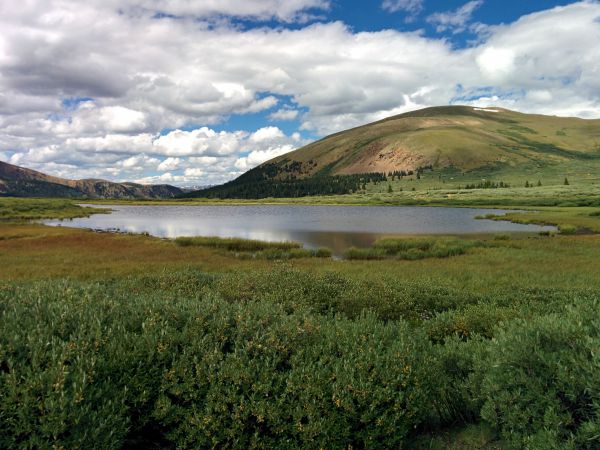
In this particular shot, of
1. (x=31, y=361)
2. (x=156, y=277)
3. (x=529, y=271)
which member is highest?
(x=31, y=361)

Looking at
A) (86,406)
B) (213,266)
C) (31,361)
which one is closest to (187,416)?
(86,406)

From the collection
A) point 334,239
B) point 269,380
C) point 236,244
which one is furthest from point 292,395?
point 334,239

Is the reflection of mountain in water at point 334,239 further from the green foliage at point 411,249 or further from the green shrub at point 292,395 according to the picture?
the green shrub at point 292,395

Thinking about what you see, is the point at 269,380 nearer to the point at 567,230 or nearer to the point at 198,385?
the point at 198,385

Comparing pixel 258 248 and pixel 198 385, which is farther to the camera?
pixel 258 248

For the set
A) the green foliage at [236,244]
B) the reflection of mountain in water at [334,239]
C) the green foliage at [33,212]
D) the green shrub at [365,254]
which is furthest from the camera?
the green foliage at [33,212]

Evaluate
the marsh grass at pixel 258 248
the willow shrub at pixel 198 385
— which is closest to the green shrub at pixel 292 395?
the willow shrub at pixel 198 385

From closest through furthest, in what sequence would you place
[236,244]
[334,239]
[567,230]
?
1. [236,244]
2. [567,230]
3. [334,239]

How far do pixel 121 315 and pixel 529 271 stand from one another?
97.2 ft

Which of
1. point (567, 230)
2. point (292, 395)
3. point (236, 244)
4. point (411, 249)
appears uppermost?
point (292, 395)

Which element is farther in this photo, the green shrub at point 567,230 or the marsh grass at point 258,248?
the green shrub at point 567,230

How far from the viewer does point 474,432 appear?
Answer: 23.5 ft

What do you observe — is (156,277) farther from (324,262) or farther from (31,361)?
(324,262)

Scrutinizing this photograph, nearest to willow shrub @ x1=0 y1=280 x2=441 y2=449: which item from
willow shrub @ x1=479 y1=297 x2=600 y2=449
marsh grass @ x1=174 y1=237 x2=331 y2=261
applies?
willow shrub @ x1=479 y1=297 x2=600 y2=449
